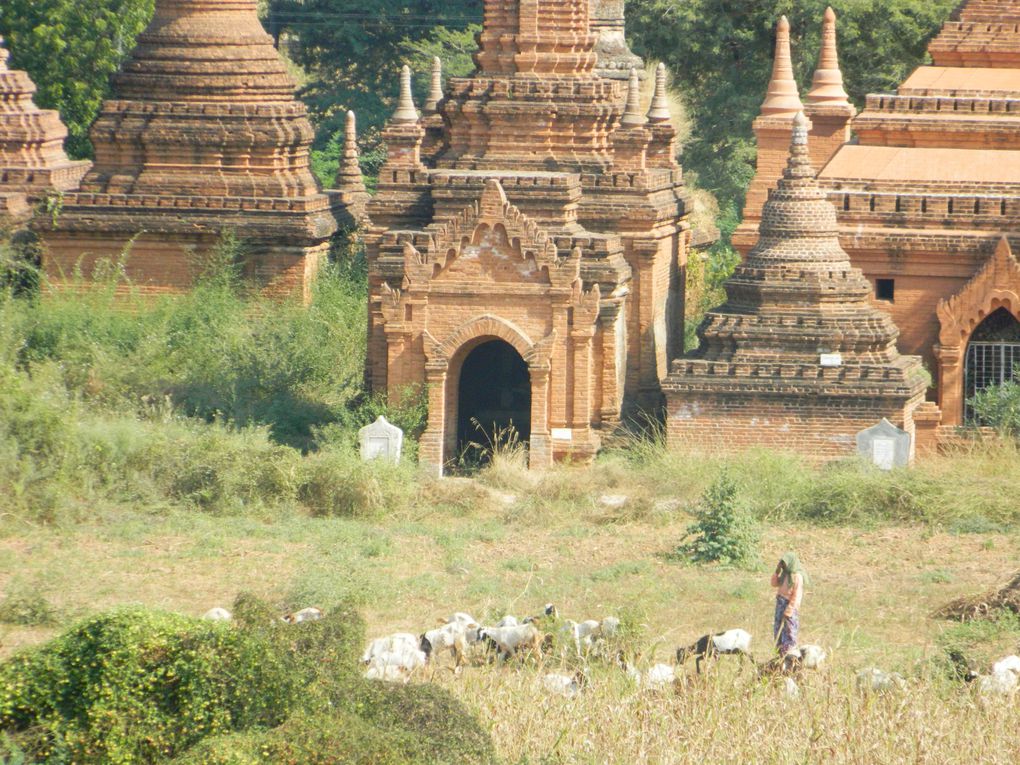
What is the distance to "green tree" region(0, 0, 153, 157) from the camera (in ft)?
138

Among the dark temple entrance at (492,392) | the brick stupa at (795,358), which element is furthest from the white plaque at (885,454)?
the dark temple entrance at (492,392)

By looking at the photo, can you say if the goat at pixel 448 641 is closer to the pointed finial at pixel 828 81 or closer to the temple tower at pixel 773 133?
the temple tower at pixel 773 133

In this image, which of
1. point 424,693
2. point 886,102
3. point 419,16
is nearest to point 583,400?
point 886,102

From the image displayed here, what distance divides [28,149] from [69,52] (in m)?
9.89

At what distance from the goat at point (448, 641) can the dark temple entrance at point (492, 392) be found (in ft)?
30.0

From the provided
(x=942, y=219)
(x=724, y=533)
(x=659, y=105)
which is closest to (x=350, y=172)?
(x=659, y=105)

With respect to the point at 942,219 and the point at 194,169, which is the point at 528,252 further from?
the point at 194,169

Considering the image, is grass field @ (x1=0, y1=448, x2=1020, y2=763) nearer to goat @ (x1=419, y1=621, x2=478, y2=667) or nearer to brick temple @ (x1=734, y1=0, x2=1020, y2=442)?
goat @ (x1=419, y1=621, x2=478, y2=667)

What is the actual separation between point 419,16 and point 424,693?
38.1 m

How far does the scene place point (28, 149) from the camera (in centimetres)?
3291

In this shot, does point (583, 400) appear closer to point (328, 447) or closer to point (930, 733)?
point (328, 447)

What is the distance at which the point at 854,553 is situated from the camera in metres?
22.7

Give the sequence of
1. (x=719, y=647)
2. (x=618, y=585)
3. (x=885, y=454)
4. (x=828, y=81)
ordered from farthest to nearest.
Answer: (x=828, y=81) < (x=885, y=454) < (x=618, y=585) < (x=719, y=647)

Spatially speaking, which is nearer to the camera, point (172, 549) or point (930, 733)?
point (930, 733)
